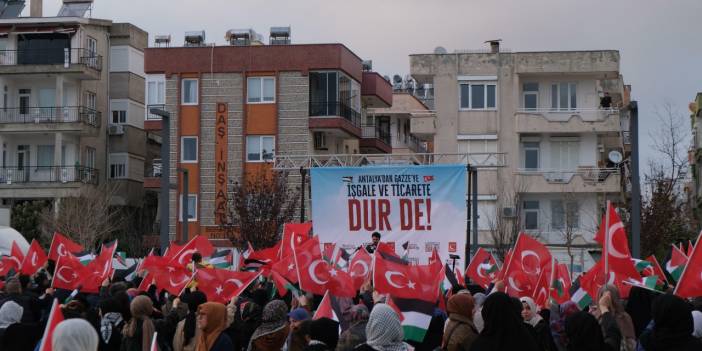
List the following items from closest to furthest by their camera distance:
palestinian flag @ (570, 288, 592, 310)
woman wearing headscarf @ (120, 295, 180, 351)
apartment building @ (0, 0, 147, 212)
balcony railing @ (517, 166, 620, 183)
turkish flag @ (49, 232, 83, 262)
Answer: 1. woman wearing headscarf @ (120, 295, 180, 351)
2. palestinian flag @ (570, 288, 592, 310)
3. turkish flag @ (49, 232, 83, 262)
4. balcony railing @ (517, 166, 620, 183)
5. apartment building @ (0, 0, 147, 212)

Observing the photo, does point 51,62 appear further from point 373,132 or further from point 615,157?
point 615,157

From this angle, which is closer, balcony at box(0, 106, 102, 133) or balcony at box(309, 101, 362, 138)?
balcony at box(309, 101, 362, 138)

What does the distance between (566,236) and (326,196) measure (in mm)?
24274

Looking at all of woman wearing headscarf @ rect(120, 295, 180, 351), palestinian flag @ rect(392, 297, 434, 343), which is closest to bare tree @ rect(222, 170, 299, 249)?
palestinian flag @ rect(392, 297, 434, 343)

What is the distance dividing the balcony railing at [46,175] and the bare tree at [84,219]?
1.52 meters

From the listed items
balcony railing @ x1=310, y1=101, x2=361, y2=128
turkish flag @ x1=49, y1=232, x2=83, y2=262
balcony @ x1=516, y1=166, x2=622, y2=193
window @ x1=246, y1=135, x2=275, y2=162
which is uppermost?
balcony railing @ x1=310, y1=101, x2=361, y2=128

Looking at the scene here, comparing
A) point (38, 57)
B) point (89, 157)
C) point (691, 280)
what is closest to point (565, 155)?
point (89, 157)

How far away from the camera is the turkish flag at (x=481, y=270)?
837 inches

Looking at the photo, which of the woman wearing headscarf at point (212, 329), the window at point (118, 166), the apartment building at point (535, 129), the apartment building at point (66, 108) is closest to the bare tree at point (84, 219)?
the apartment building at point (66, 108)

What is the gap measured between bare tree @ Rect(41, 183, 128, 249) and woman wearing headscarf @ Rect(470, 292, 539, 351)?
1751 inches

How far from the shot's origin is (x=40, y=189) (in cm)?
5744

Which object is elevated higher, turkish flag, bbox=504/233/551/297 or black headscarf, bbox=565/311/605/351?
turkish flag, bbox=504/233/551/297

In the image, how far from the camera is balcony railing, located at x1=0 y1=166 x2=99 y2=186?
57.8 metres

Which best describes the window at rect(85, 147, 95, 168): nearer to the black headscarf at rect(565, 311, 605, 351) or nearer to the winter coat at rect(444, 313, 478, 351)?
the winter coat at rect(444, 313, 478, 351)
